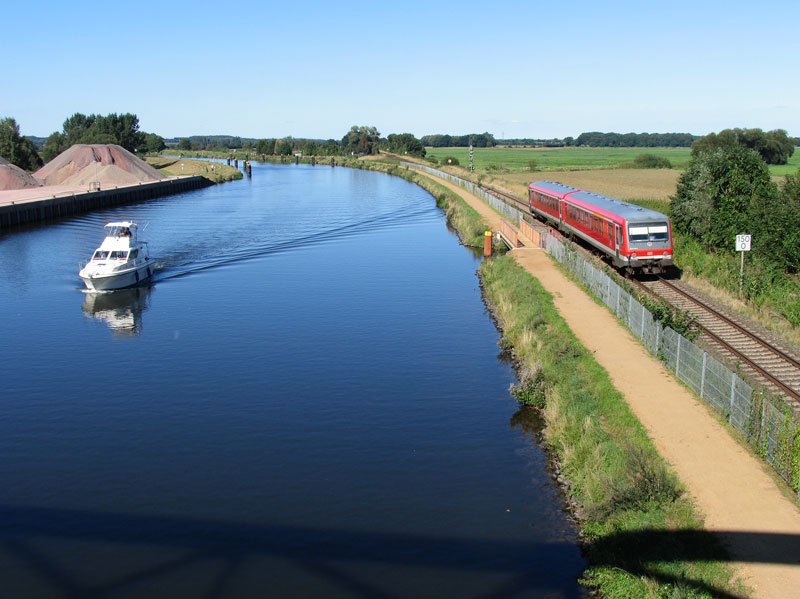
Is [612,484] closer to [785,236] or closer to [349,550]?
[349,550]

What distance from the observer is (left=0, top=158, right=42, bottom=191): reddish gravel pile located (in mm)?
101750

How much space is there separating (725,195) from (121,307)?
33.7m

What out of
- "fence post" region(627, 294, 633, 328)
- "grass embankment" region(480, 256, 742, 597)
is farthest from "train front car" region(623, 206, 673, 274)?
"grass embankment" region(480, 256, 742, 597)

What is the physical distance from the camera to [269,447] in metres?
23.2

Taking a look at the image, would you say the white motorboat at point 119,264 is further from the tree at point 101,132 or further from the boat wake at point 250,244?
the tree at point 101,132

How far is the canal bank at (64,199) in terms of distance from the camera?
2997 inches

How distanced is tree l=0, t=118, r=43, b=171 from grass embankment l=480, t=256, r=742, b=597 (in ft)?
377

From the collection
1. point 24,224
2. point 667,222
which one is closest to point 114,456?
point 667,222

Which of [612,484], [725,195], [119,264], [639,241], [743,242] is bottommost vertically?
[612,484]

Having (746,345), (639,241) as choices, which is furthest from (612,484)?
(639,241)

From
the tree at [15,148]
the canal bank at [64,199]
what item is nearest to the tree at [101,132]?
the tree at [15,148]

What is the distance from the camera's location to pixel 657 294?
3547 centimetres

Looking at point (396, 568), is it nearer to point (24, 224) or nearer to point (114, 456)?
point (114, 456)

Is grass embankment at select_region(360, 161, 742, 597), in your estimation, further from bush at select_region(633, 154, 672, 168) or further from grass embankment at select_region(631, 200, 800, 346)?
bush at select_region(633, 154, 672, 168)
